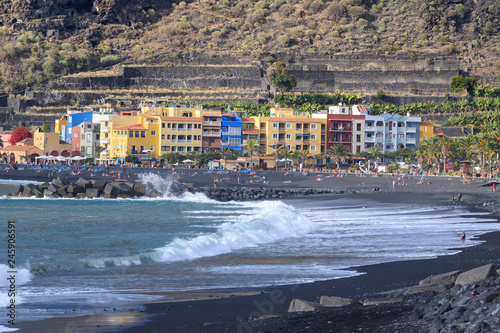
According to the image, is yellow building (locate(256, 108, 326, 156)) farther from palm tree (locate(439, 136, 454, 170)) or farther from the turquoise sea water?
the turquoise sea water

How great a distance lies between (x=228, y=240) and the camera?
1051 inches

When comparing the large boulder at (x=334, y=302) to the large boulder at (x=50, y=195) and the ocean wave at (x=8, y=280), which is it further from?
the large boulder at (x=50, y=195)

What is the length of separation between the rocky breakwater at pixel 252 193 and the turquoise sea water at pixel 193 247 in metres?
10.6

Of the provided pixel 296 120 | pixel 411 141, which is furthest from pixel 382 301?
pixel 411 141

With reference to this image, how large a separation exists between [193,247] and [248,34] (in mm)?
88426

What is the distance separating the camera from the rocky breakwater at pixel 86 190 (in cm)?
5588

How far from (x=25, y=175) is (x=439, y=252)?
51.2 m

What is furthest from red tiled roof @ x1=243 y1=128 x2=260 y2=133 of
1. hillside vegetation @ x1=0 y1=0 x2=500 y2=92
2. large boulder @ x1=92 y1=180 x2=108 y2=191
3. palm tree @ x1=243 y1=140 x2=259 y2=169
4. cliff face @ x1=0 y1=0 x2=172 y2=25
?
cliff face @ x1=0 y1=0 x2=172 y2=25

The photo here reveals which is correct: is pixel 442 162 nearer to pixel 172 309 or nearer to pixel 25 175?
pixel 25 175

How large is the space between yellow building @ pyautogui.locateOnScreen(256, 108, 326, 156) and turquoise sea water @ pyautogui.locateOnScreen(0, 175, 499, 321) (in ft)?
122

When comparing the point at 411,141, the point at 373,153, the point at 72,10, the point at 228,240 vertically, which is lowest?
the point at 228,240

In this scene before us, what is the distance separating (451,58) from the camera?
3885 inches

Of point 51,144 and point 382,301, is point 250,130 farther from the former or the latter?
point 382,301

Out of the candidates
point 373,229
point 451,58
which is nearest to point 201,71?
point 451,58
